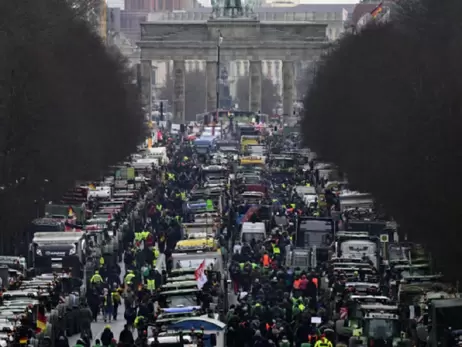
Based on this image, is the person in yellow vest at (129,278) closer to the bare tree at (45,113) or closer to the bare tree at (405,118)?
the bare tree at (405,118)

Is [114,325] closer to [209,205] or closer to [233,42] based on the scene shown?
[209,205]

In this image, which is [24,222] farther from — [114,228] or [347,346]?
[347,346]

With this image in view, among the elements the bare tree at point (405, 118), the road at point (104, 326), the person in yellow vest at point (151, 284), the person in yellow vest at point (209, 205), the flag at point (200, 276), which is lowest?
the road at point (104, 326)

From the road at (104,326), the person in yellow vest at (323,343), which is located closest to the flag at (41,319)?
the road at (104,326)

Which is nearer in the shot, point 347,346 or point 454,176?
point 347,346

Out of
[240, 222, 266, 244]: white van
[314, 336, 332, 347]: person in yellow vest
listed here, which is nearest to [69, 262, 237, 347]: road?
[240, 222, 266, 244]: white van

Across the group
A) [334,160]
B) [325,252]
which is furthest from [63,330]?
[334,160]
